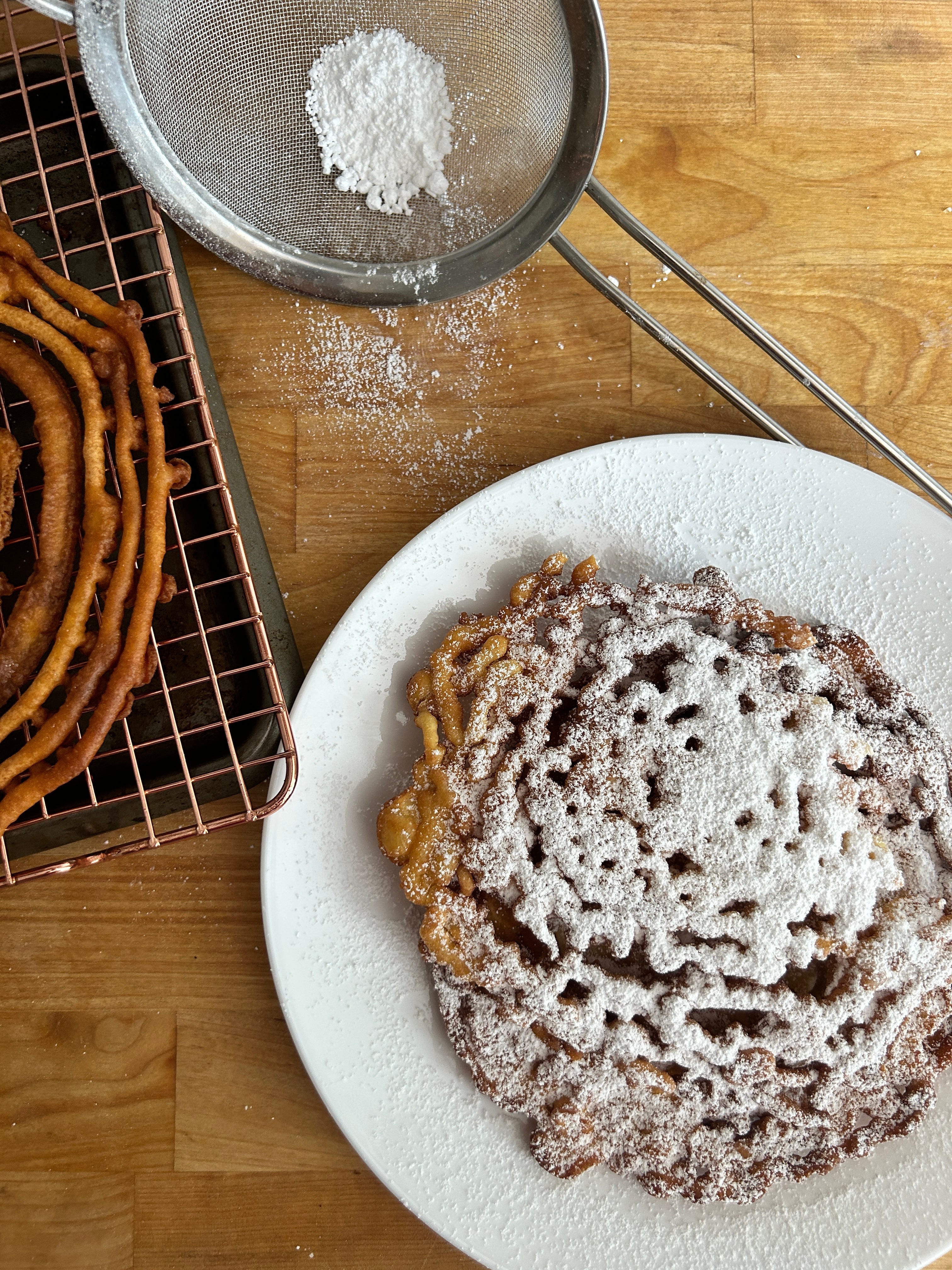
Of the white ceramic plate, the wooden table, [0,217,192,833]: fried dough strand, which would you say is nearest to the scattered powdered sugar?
the wooden table

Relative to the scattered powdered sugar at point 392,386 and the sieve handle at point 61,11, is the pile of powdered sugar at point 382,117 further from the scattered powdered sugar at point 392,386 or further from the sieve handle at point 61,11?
the sieve handle at point 61,11

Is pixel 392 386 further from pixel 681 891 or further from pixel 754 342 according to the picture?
pixel 681 891

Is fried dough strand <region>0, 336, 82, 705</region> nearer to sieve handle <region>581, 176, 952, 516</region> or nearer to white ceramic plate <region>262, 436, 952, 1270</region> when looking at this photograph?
white ceramic plate <region>262, 436, 952, 1270</region>

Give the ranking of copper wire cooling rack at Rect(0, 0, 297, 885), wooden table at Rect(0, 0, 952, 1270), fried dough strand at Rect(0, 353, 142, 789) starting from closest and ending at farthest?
fried dough strand at Rect(0, 353, 142, 789) → copper wire cooling rack at Rect(0, 0, 297, 885) → wooden table at Rect(0, 0, 952, 1270)

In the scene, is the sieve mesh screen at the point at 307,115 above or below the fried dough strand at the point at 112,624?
above

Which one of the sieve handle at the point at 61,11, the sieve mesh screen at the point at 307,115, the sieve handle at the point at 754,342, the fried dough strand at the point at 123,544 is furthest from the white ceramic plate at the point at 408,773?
the sieve handle at the point at 61,11

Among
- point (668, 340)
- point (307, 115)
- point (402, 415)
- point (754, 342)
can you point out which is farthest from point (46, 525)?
point (754, 342)
